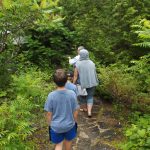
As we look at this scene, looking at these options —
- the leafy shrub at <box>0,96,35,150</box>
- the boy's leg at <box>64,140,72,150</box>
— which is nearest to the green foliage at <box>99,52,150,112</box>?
the boy's leg at <box>64,140,72,150</box>

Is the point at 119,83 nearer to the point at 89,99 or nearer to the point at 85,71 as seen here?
the point at 89,99

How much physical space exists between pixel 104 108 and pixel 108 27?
2.97 m

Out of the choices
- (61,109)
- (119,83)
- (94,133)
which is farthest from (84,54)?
(61,109)

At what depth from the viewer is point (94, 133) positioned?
859 centimetres

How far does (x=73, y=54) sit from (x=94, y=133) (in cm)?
526

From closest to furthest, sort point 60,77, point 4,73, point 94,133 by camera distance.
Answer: point 60,77, point 94,133, point 4,73

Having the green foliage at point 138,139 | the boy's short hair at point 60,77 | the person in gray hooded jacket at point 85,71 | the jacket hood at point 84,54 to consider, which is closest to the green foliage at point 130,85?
the person in gray hooded jacket at point 85,71

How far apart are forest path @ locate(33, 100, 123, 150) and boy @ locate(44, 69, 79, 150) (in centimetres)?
166

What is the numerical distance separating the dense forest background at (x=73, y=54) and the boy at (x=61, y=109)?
Answer: 487 millimetres

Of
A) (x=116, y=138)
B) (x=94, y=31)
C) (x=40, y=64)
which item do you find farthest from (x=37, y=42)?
(x=116, y=138)

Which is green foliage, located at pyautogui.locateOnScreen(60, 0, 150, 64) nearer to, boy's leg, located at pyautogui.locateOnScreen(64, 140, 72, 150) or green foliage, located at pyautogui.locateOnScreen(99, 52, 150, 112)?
green foliage, located at pyautogui.locateOnScreen(99, 52, 150, 112)

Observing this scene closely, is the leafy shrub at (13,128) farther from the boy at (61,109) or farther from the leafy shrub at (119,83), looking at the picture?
the leafy shrub at (119,83)

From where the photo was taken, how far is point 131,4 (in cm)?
1107

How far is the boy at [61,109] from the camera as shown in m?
5.94
